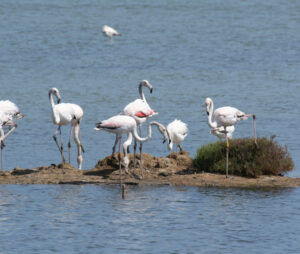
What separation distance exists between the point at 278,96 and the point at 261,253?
20158mm

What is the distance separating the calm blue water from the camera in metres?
12.9

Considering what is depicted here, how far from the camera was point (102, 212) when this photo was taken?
14289 mm

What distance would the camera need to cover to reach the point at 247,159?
17.4 metres

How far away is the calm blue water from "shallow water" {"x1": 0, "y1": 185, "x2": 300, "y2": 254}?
22 millimetres

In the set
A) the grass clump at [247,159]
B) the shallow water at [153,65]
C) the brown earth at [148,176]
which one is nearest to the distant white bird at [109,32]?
the shallow water at [153,65]

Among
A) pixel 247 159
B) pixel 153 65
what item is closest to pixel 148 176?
pixel 247 159

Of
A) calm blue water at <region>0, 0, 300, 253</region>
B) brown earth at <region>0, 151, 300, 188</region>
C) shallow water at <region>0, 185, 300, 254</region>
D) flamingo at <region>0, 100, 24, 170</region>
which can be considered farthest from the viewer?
flamingo at <region>0, 100, 24, 170</region>

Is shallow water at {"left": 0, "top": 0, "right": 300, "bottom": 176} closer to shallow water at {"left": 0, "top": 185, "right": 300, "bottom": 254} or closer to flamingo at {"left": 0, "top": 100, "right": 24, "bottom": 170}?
flamingo at {"left": 0, "top": 100, "right": 24, "bottom": 170}

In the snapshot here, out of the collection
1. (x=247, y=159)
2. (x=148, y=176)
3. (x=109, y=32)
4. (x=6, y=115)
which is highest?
(x=109, y=32)

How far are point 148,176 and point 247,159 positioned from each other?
234 centimetres

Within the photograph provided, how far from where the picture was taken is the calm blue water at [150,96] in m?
12.9

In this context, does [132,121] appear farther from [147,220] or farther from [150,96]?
[150,96]

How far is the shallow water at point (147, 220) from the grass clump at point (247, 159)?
1.15 metres

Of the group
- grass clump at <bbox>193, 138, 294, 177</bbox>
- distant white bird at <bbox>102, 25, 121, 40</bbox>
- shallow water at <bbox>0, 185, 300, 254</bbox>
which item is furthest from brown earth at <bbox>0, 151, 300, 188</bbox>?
distant white bird at <bbox>102, 25, 121, 40</bbox>
